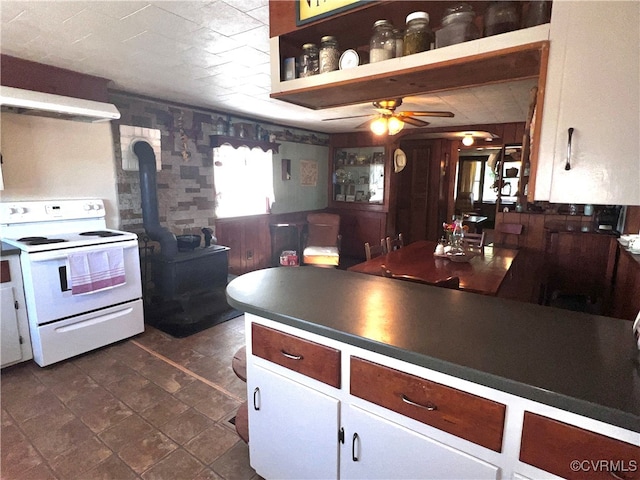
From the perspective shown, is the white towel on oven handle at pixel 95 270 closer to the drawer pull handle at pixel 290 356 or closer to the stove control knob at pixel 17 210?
the stove control knob at pixel 17 210

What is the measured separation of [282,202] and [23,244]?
10.9 feet

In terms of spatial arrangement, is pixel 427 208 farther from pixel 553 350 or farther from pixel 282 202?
pixel 553 350

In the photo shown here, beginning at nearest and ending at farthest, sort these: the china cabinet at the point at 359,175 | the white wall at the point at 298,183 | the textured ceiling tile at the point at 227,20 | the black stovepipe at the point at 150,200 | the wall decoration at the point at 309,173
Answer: the textured ceiling tile at the point at 227,20, the black stovepipe at the point at 150,200, the white wall at the point at 298,183, the wall decoration at the point at 309,173, the china cabinet at the point at 359,175

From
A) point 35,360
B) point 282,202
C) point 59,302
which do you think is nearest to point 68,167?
point 59,302

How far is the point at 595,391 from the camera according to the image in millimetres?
807

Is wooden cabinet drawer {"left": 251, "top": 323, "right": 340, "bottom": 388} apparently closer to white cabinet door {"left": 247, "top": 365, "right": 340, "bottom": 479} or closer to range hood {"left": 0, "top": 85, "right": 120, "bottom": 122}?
white cabinet door {"left": 247, "top": 365, "right": 340, "bottom": 479}

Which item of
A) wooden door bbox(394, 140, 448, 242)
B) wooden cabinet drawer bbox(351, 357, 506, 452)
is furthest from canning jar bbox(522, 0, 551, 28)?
wooden door bbox(394, 140, 448, 242)

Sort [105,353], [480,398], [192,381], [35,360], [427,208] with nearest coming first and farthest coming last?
[480,398] → [192,381] → [35,360] → [105,353] → [427,208]

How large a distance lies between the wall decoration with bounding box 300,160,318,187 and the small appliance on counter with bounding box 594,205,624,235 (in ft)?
12.8

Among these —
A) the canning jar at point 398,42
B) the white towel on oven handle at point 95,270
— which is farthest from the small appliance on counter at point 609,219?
the white towel on oven handle at point 95,270

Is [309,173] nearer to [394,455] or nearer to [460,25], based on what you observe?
[460,25]

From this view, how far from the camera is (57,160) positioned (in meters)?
2.89

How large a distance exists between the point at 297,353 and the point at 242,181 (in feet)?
12.3

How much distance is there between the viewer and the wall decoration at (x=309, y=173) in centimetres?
568
